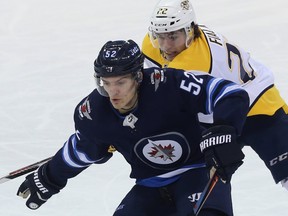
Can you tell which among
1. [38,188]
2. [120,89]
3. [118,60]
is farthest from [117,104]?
[38,188]

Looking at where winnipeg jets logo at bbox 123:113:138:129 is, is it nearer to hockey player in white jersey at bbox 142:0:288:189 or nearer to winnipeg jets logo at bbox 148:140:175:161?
winnipeg jets logo at bbox 148:140:175:161

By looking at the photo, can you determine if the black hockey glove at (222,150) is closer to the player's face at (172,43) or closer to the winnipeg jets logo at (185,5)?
the player's face at (172,43)

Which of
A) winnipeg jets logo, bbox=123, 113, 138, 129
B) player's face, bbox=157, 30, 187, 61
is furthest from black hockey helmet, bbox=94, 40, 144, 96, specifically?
player's face, bbox=157, 30, 187, 61

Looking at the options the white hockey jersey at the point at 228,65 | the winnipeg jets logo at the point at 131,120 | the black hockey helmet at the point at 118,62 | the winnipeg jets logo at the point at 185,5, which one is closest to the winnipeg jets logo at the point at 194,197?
the winnipeg jets logo at the point at 131,120

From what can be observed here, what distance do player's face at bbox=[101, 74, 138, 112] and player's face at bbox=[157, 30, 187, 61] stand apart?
2.77 feet

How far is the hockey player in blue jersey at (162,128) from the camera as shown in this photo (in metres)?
3.22

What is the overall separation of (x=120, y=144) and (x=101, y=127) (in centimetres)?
11

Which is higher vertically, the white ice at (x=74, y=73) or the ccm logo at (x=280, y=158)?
the ccm logo at (x=280, y=158)

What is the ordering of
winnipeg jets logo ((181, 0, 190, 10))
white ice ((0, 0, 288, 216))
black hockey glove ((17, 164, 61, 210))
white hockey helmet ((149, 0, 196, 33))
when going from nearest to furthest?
black hockey glove ((17, 164, 61, 210)) → white hockey helmet ((149, 0, 196, 33)) → winnipeg jets logo ((181, 0, 190, 10)) → white ice ((0, 0, 288, 216))

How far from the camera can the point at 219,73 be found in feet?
13.1

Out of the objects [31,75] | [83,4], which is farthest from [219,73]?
[83,4]

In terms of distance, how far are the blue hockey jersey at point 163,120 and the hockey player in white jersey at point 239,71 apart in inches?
25.8

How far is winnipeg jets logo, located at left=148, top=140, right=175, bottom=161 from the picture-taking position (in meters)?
3.36

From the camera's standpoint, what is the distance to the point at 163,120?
10.9 feet
